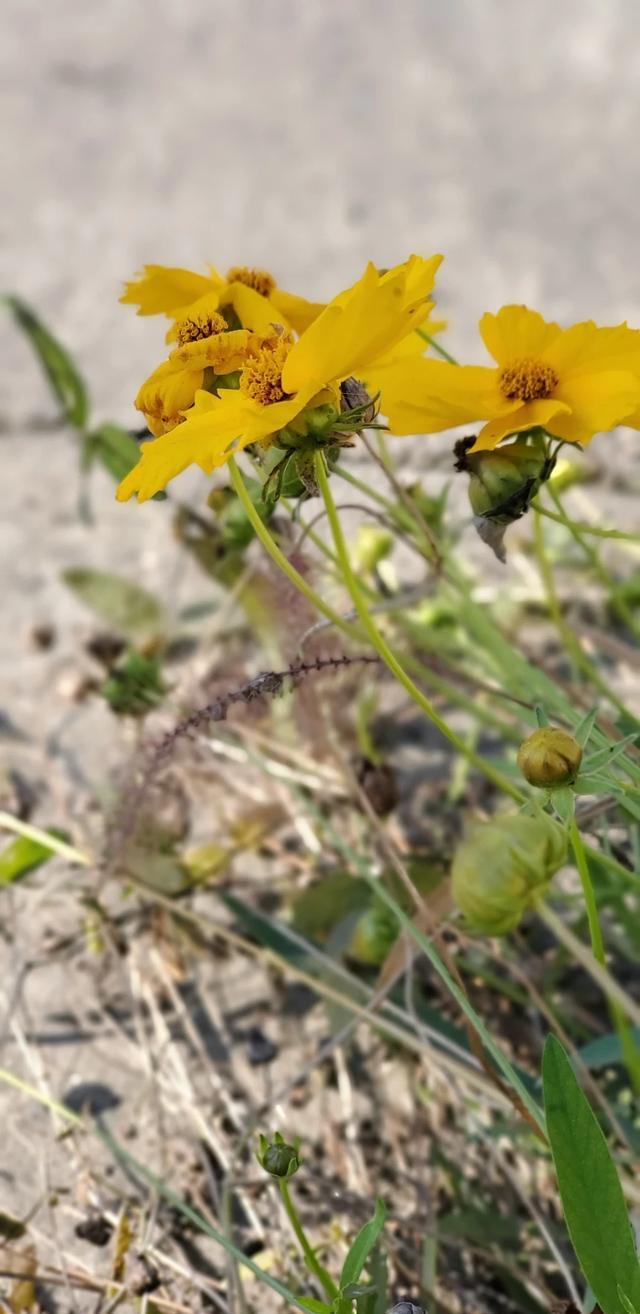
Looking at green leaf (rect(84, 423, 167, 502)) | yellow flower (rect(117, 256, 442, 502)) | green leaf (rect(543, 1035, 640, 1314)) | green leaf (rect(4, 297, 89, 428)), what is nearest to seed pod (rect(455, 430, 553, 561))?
yellow flower (rect(117, 256, 442, 502))

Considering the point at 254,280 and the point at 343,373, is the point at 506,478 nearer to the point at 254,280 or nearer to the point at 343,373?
the point at 343,373

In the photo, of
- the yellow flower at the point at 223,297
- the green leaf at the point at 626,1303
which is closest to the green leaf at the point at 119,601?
the yellow flower at the point at 223,297

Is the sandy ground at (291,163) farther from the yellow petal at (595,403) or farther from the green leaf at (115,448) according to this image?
the yellow petal at (595,403)

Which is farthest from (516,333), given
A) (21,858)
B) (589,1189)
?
(21,858)

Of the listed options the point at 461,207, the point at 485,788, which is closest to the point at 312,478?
the point at 485,788

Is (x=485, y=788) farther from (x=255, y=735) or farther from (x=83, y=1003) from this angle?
(x=83, y=1003)
